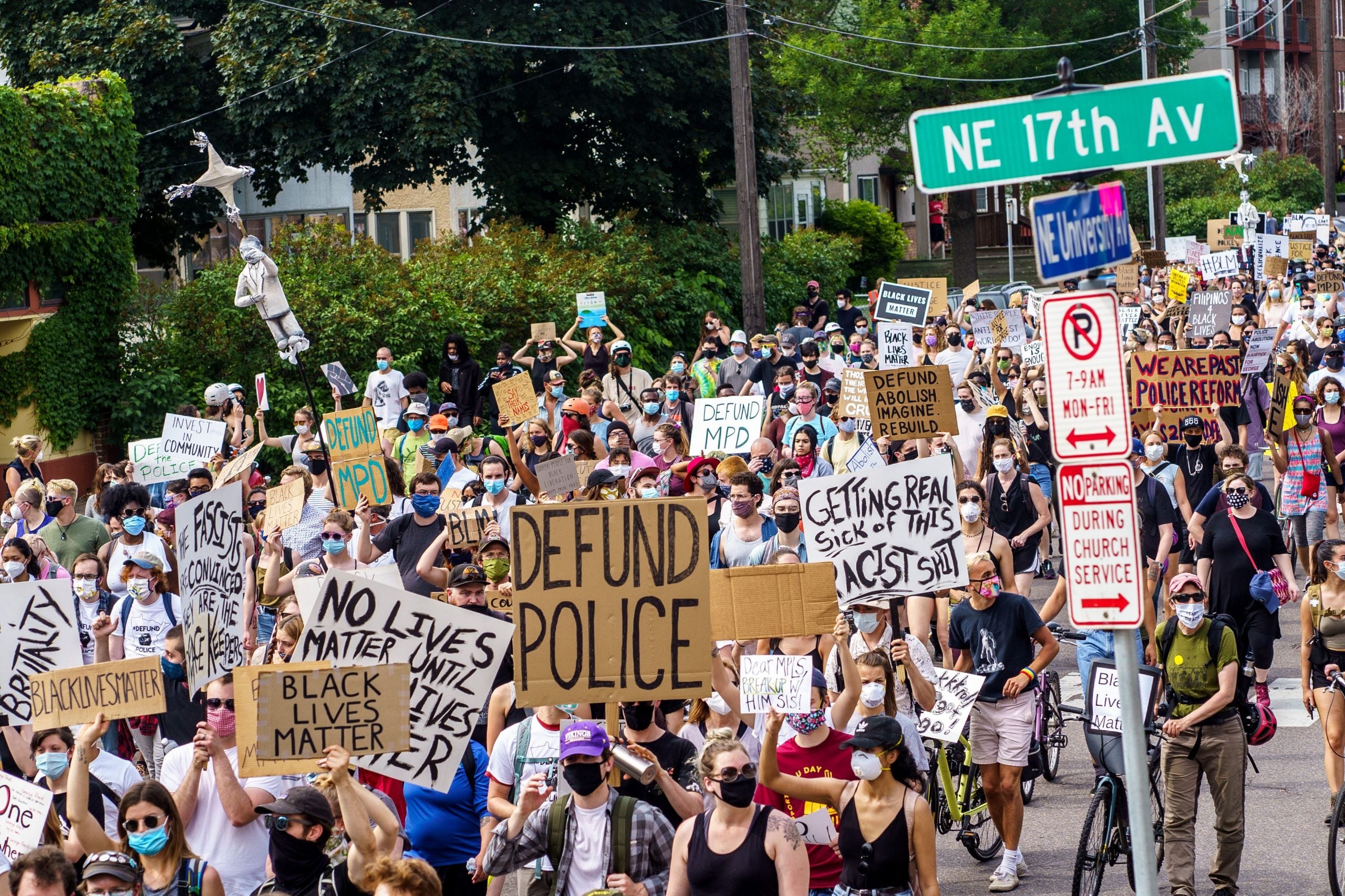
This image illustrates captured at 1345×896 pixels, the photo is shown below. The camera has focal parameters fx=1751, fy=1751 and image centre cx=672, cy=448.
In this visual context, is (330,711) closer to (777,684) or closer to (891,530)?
(777,684)

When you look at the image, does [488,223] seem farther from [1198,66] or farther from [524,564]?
[1198,66]

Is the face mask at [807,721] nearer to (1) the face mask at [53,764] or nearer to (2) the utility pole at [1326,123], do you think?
(1) the face mask at [53,764]

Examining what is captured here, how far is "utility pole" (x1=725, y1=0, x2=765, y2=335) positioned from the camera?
2561 cm

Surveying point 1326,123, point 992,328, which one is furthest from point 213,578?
point 1326,123

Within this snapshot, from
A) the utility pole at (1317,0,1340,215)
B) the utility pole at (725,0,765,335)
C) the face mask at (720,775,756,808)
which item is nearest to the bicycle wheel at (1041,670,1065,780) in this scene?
the face mask at (720,775,756,808)

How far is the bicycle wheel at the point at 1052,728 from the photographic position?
34.2ft

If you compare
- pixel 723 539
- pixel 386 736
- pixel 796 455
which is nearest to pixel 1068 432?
pixel 386 736

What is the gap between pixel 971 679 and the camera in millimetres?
8734

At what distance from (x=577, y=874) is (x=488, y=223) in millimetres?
27254

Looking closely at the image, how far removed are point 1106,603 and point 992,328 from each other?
20048 millimetres

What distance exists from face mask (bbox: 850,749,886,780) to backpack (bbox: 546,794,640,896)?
3.21 ft

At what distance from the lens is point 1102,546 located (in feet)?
16.5

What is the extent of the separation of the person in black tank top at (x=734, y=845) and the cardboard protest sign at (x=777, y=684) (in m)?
1.19

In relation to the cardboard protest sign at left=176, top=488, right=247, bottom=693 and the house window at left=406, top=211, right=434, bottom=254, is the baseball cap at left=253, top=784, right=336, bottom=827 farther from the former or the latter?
the house window at left=406, top=211, right=434, bottom=254
